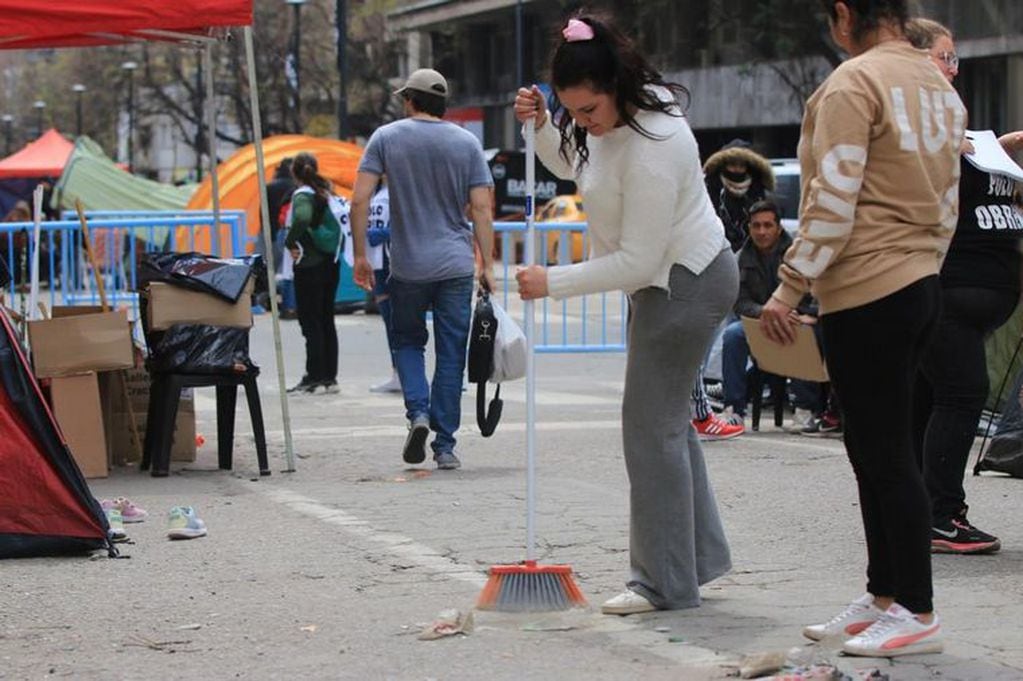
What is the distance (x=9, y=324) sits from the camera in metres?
7.12

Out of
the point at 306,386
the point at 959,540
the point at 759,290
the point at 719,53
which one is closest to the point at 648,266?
the point at 959,540

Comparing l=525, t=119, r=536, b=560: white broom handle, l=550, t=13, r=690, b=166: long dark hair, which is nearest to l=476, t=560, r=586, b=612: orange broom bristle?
l=525, t=119, r=536, b=560: white broom handle

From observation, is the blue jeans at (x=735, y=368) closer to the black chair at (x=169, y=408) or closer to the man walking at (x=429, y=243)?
the man walking at (x=429, y=243)

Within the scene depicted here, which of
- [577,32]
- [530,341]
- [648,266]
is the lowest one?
[530,341]

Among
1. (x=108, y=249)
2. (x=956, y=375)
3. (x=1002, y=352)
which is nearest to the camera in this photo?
(x=956, y=375)

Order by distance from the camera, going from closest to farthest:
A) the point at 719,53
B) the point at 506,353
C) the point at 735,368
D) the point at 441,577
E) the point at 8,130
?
the point at 441,577 < the point at 506,353 < the point at 735,368 < the point at 719,53 < the point at 8,130

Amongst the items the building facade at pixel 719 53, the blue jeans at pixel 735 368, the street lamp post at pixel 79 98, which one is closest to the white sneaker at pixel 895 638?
the blue jeans at pixel 735 368

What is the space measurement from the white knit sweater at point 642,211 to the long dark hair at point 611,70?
41 mm

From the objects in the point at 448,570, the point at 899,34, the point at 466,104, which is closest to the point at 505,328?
the point at 448,570

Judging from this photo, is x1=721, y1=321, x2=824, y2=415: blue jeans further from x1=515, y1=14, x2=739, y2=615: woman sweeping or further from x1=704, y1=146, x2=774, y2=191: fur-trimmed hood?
x1=515, y1=14, x2=739, y2=615: woman sweeping

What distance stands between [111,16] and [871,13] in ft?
15.0

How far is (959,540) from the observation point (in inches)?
266

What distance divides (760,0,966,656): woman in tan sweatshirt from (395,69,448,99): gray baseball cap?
179 inches

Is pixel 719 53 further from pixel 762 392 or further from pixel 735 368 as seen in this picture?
pixel 735 368
